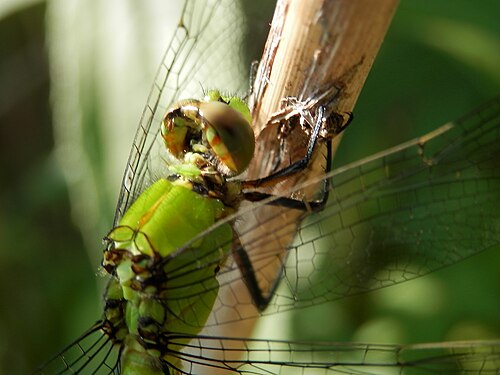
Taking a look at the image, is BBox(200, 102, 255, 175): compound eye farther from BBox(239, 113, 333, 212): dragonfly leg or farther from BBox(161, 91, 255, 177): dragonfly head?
BBox(239, 113, 333, 212): dragonfly leg

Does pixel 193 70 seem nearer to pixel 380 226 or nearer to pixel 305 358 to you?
pixel 380 226

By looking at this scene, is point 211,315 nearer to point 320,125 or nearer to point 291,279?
point 291,279

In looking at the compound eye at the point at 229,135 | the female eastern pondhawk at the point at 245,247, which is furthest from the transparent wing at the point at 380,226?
the compound eye at the point at 229,135

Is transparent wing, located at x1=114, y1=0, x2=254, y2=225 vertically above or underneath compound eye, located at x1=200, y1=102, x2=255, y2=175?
above

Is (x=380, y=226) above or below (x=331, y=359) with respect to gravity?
above

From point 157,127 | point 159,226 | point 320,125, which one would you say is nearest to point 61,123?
point 157,127

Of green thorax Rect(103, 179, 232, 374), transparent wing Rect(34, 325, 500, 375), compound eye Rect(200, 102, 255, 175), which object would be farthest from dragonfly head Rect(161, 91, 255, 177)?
transparent wing Rect(34, 325, 500, 375)

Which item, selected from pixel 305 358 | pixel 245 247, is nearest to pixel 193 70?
pixel 245 247
